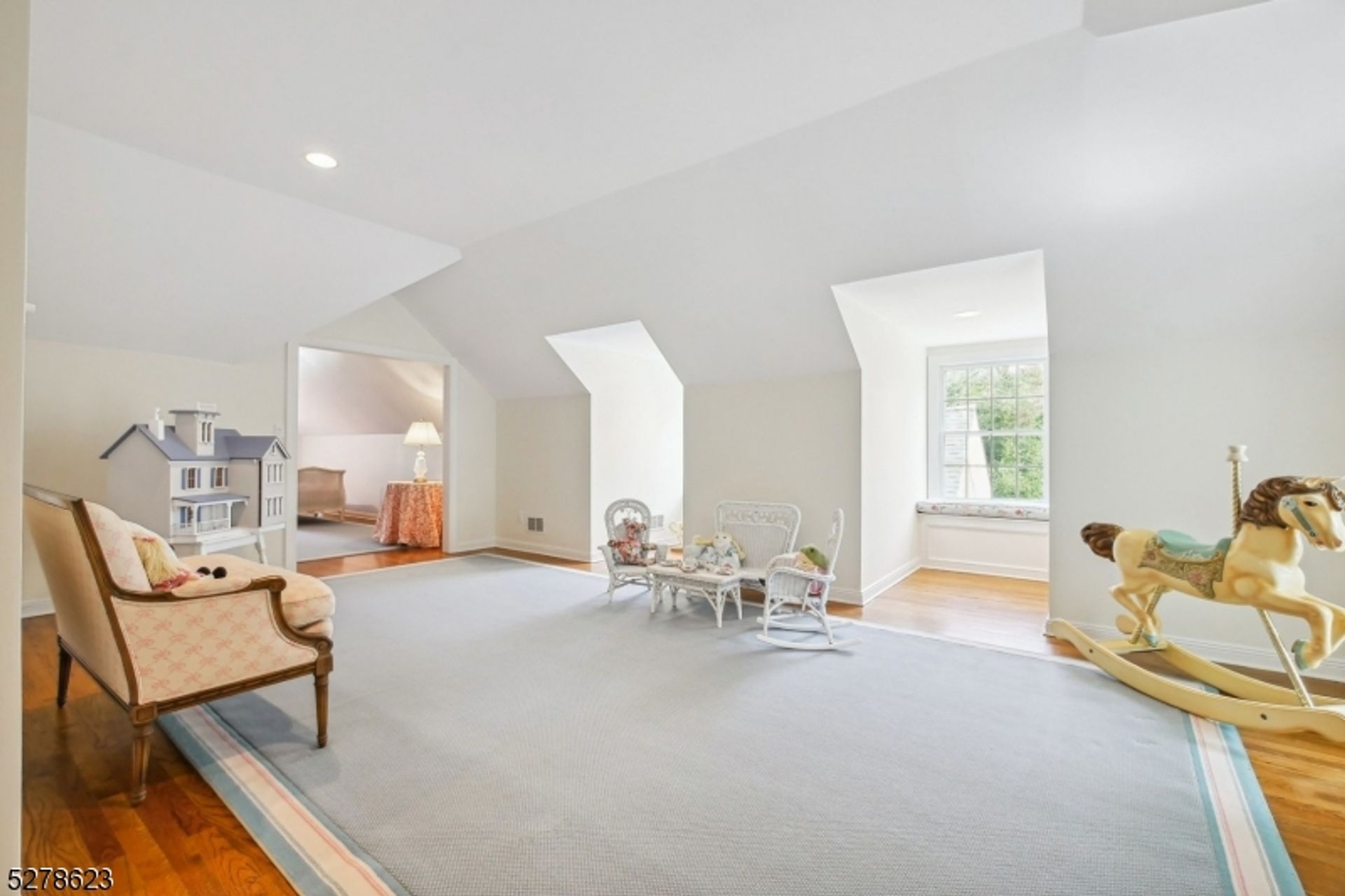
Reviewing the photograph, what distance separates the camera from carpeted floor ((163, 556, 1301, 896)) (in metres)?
1.65

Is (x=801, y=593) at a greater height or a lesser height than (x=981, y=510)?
lesser

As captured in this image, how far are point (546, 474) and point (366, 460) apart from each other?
4.14 m

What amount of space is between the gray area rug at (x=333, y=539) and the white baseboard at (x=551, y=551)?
47.3 inches

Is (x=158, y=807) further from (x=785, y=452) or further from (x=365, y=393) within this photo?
(x=365, y=393)

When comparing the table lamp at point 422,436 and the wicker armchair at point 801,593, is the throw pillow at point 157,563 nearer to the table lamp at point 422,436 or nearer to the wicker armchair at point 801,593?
the wicker armchair at point 801,593

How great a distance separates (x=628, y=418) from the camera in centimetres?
666

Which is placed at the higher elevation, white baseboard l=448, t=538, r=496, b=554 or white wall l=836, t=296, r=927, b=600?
white wall l=836, t=296, r=927, b=600

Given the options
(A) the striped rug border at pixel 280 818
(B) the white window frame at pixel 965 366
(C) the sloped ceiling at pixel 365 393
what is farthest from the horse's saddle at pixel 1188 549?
(C) the sloped ceiling at pixel 365 393

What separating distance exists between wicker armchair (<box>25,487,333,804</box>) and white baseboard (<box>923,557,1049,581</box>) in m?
5.08

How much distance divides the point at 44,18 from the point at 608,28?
6.42ft

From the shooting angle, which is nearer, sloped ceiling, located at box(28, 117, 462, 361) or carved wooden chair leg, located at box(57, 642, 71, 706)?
carved wooden chair leg, located at box(57, 642, 71, 706)

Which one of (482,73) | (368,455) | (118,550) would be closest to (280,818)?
A: (118,550)

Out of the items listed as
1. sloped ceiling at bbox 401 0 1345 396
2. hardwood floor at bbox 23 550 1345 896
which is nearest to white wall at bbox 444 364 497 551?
sloped ceiling at bbox 401 0 1345 396

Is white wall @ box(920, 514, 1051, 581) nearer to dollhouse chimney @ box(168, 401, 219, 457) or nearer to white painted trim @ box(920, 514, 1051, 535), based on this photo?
white painted trim @ box(920, 514, 1051, 535)
